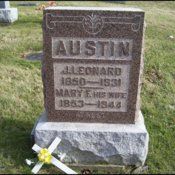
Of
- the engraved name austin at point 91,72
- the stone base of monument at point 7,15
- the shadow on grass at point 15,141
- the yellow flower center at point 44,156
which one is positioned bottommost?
the shadow on grass at point 15,141

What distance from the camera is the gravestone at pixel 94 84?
3896 mm

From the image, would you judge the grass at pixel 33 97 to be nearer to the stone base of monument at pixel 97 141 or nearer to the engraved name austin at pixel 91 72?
the stone base of monument at pixel 97 141

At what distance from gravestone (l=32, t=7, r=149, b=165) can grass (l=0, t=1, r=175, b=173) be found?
35 centimetres

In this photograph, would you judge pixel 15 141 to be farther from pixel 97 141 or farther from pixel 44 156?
pixel 97 141

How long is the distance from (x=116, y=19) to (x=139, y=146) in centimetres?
137

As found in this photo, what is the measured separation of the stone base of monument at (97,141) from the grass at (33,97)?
254 mm

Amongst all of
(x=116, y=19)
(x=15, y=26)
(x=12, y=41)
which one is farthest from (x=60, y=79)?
(x=15, y=26)

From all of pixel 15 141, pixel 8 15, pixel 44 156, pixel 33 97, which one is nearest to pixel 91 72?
pixel 44 156

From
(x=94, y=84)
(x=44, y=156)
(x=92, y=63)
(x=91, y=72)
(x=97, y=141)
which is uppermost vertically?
(x=92, y=63)

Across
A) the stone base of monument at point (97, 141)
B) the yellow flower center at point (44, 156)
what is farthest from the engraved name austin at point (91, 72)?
the yellow flower center at point (44, 156)

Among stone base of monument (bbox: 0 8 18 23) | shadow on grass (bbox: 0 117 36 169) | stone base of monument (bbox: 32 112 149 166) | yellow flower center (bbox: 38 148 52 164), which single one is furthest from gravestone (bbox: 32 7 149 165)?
stone base of monument (bbox: 0 8 18 23)

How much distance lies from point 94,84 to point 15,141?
122 centimetres

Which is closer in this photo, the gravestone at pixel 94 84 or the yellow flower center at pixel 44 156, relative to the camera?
the gravestone at pixel 94 84

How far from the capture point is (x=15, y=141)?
457 cm
